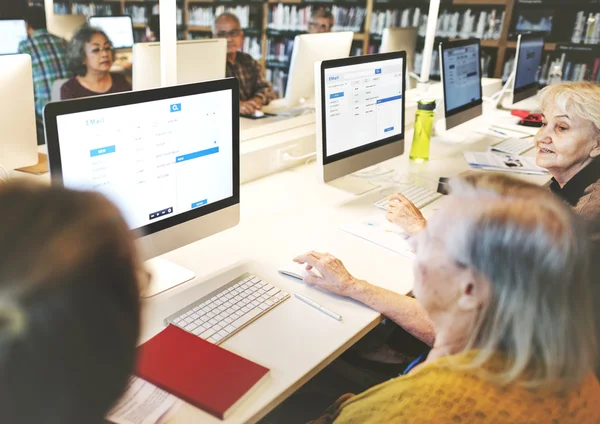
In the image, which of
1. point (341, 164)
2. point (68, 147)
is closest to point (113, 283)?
point (68, 147)

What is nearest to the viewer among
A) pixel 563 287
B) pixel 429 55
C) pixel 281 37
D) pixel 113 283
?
pixel 113 283

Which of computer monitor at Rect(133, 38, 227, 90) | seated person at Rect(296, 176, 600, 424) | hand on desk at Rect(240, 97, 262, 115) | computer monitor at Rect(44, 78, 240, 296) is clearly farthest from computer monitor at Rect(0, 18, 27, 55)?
seated person at Rect(296, 176, 600, 424)

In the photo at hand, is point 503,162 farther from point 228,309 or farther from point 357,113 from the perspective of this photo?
point 228,309

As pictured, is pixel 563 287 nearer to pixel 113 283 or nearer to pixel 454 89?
pixel 113 283

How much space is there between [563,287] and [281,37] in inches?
231

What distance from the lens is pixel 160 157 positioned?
1.31 m

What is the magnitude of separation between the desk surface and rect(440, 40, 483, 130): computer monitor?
1.46 ft

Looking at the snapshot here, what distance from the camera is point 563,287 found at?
803 mm

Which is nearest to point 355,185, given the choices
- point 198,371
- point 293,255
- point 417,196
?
point 417,196

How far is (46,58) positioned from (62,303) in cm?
378

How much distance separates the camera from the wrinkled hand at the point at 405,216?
1798 mm

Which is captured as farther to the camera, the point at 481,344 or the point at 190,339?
the point at 190,339

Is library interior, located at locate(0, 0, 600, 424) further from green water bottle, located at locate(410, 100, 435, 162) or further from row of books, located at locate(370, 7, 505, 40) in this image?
row of books, located at locate(370, 7, 505, 40)

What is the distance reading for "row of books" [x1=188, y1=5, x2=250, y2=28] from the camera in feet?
20.8
